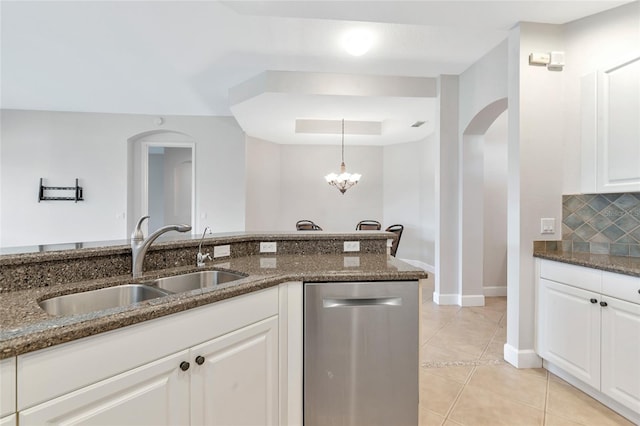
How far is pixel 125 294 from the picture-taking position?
1.35 meters

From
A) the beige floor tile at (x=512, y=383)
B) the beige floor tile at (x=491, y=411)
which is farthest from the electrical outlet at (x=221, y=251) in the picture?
the beige floor tile at (x=512, y=383)

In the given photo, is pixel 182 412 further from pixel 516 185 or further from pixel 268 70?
pixel 268 70

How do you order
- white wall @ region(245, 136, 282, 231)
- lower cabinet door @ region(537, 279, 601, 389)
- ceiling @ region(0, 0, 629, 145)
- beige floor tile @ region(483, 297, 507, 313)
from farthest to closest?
1. white wall @ region(245, 136, 282, 231)
2. beige floor tile @ region(483, 297, 507, 313)
3. ceiling @ region(0, 0, 629, 145)
4. lower cabinet door @ region(537, 279, 601, 389)

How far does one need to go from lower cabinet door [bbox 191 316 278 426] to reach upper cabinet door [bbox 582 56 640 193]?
7.91 feet

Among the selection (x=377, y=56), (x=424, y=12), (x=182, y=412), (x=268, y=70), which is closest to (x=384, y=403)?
(x=182, y=412)

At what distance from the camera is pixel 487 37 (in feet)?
9.36

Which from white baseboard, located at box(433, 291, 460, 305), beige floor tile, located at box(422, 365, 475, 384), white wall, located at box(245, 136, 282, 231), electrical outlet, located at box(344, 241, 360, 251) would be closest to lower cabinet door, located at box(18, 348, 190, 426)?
electrical outlet, located at box(344, 241, 360, 251)

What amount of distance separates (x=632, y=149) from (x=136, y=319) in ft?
9.44

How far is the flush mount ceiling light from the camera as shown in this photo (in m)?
2.84

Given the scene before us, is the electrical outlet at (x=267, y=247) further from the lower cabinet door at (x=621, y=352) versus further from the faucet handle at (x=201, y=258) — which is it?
the lower cabinet door at (x=621, y=352)

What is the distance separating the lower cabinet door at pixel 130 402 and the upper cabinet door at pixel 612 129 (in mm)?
2744

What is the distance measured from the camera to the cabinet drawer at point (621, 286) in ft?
5.48

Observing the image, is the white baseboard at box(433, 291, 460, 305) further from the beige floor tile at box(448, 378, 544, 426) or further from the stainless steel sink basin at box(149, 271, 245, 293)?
the stainless steel sink basin at box(149, 271, 245, 293)

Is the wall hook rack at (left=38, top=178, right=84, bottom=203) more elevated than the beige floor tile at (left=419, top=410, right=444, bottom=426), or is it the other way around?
the wall hook rack at (left=38, top=178, right=84, bottom=203)
